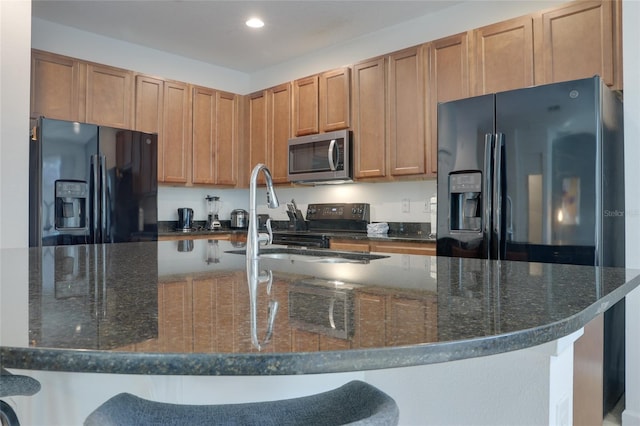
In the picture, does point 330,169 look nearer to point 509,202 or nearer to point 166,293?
point 509,202

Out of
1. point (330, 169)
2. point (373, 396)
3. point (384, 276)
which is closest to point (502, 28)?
point (330, 169)

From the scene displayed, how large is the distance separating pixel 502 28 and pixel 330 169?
1.65 meters

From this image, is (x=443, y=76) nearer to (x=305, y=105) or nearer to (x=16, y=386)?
(x=305, y=105)

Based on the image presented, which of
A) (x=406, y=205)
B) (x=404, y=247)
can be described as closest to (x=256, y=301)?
(x=404, y=247)

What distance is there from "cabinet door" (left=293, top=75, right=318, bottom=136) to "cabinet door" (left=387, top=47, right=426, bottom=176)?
2.62 feet

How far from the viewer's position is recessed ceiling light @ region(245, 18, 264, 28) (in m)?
3.63

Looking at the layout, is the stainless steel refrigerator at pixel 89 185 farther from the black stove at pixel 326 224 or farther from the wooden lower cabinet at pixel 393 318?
the wooden lower cabinet at pixel 393 318

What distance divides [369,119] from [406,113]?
35 cm

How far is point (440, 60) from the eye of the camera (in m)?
3.25

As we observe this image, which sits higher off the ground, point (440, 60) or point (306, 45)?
point (306, 45)

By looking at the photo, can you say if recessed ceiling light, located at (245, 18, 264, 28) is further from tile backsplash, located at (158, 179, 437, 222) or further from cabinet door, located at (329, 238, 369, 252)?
cabinet door, located at (329, 238, 369, 252)

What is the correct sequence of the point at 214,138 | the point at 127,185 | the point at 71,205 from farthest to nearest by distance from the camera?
the point at 214,138
the point at 127,185
the point at 71,205

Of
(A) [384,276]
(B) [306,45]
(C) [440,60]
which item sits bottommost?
(A) [384,276]

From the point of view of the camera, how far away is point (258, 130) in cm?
460
